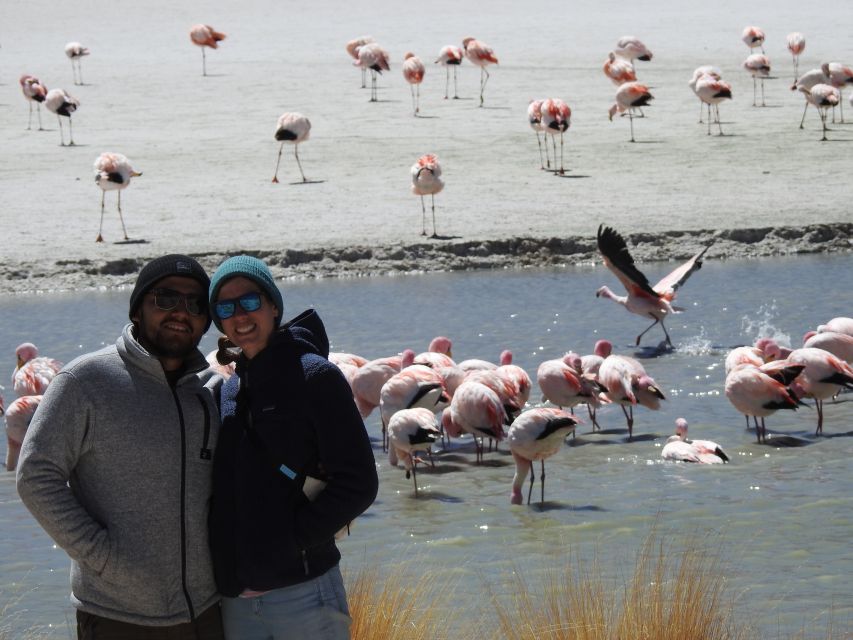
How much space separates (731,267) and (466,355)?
179 inches

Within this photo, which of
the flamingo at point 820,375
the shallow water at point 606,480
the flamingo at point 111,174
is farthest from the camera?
the flamingo at point 111,174

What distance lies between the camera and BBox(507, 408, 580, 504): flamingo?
7.60 m

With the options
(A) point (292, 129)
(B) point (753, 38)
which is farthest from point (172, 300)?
(B) point (753, 38)

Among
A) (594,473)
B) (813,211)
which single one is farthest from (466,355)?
(813,211)

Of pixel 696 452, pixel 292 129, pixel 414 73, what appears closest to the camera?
pixel 696 452

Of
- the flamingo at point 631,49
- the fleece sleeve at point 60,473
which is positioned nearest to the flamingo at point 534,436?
the fleece sleeve at point 60,473

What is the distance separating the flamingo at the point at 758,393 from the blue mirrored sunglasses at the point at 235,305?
576 centimetres

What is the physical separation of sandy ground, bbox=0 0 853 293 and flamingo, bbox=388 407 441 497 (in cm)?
752

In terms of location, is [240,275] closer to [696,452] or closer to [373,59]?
[696,452]

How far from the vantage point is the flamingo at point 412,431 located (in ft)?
25.5

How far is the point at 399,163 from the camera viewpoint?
1945cm

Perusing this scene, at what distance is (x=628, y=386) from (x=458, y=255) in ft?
22.8

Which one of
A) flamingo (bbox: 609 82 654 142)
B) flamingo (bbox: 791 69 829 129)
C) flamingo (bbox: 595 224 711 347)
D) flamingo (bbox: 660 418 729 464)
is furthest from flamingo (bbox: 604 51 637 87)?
A: flamingo (bbox: 660 418 729 464)

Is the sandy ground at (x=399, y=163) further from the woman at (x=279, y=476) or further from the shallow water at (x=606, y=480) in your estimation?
the woman at (x=279, y=476)
